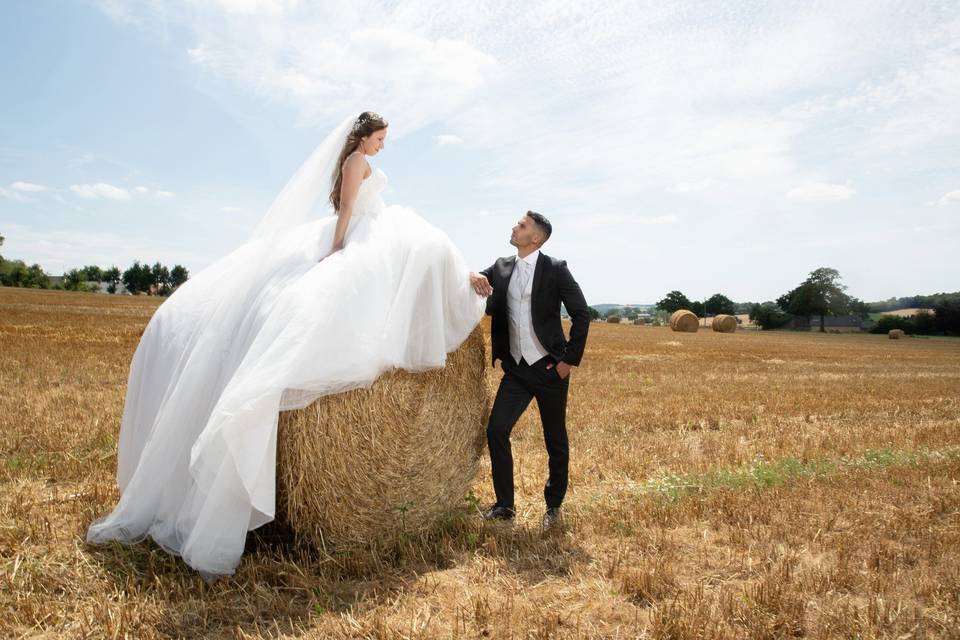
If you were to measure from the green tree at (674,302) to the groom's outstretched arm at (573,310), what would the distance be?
3713 inches

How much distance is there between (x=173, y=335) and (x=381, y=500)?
65.4 inches

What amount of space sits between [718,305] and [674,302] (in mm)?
7060

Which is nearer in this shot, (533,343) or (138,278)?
(533,343)

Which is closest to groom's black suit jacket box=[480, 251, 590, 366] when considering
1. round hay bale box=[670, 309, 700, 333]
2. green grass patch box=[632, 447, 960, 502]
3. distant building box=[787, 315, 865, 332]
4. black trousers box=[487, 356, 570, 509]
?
black trousers box=[487, 356, 570, 509]

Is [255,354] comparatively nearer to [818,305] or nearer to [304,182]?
[304,182]

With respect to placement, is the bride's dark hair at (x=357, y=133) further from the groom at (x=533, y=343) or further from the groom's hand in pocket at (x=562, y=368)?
the groom's hand in pocket at (x=562, y=368)

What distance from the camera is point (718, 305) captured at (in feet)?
324

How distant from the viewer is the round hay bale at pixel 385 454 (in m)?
3.83

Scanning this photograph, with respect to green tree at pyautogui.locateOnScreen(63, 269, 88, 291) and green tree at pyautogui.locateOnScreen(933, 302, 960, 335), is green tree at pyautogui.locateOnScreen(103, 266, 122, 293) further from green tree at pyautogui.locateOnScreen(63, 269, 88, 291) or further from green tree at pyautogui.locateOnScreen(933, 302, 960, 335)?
green tree at pyautogui.locateOnScreen(933, 302, 960, 335)

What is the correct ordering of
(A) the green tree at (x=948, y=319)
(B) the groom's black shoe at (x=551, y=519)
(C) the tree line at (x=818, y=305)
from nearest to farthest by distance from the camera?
(B) the groom's black shoe at (x=551, y=519)
(A) the green tree at (x=948, y=319)
(C) the tree line at (x=818, y=305)

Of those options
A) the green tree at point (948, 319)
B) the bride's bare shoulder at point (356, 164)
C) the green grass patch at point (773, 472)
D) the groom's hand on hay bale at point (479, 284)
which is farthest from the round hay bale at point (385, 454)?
the green tree at point (948, 319)

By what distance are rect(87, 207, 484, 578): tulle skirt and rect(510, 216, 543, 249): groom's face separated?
0.52 metres

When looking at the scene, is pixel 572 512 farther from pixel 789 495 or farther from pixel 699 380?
pixel 699 380

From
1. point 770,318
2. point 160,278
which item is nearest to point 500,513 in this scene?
point 770,318
